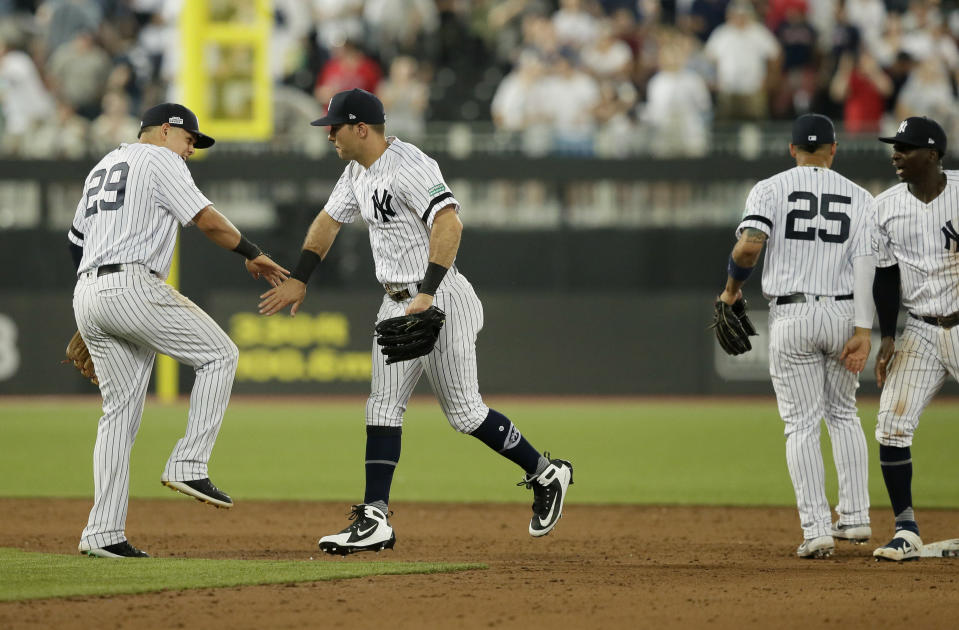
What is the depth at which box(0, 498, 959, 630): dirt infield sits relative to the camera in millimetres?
4844

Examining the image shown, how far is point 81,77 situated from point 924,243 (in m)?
13.0

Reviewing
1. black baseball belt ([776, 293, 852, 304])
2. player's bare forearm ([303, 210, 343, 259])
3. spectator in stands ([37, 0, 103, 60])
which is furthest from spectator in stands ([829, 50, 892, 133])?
player's bare forearm ([303, 210, 343, 259])

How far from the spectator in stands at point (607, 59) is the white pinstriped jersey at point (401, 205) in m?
10.5

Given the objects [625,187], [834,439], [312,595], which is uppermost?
[625,187]

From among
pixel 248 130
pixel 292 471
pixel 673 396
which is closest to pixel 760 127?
pixel 673 396

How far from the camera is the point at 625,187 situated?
1577cm

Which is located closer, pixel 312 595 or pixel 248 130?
pixel 312 595

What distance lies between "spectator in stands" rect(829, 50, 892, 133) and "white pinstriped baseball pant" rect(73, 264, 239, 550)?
1139 cm

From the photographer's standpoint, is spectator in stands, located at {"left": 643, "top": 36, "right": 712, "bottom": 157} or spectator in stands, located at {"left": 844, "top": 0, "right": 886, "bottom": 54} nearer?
spectator in stands, located at {"left": 643, "top": 36, "right": 712, "bottom": 157}

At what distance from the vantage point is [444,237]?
240 inches

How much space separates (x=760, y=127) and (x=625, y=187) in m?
1.69

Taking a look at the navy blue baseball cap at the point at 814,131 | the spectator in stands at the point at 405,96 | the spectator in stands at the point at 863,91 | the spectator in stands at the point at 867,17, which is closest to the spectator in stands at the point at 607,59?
the spectator in stands at the point at 405,96

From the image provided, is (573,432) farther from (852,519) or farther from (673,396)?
(852,519)

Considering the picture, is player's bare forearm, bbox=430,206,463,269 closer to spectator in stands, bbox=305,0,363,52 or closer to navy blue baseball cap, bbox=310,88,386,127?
navy blue baseball cap, bbox=310,88,386,127
